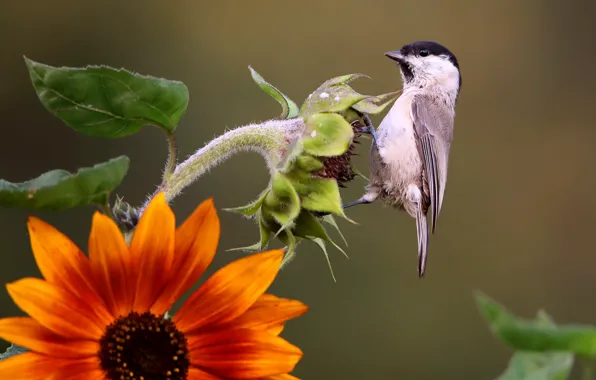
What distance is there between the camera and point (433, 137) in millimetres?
2359

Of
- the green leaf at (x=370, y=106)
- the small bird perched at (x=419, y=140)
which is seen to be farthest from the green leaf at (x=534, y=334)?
the small bird perched at (x=419, y=140)

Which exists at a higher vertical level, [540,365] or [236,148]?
[236,148]

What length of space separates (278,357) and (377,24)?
16.3ft

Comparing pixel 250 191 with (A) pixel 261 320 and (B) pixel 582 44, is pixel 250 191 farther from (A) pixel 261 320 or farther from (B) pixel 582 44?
(A) pixel 261 320

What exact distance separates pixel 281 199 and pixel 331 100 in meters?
0.15

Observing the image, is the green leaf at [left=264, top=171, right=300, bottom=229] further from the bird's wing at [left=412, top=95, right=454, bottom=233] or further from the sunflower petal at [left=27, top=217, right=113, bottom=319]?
the bird's wing at [left=412, top=95, right=454, bottom=233]

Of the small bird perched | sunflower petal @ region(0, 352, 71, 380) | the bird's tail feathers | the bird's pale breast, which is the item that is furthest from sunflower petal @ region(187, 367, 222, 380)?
the bird's pale breast

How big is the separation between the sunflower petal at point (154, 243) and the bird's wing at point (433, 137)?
4.70 feet

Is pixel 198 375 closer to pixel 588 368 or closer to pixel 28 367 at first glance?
pixel 28 367

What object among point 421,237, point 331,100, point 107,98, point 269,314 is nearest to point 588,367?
point 269,314

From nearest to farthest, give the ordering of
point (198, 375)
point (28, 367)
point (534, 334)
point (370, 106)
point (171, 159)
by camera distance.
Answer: point (534, 334), point (28, 367), point (198, 375), point (171, 159), point (370, 106)

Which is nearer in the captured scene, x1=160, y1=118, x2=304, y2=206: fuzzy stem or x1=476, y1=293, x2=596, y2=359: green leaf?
x1=476, y1=293, x2=596, y2=359: green leaf

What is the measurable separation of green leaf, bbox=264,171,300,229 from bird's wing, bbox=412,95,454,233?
1.17 metres

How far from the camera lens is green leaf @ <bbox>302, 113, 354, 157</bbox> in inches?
42.0
